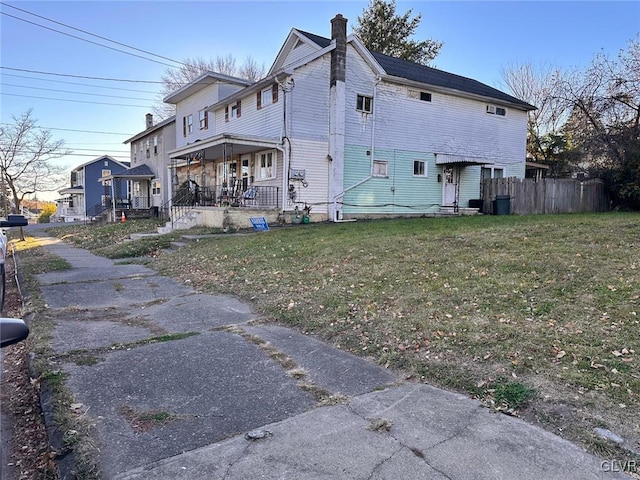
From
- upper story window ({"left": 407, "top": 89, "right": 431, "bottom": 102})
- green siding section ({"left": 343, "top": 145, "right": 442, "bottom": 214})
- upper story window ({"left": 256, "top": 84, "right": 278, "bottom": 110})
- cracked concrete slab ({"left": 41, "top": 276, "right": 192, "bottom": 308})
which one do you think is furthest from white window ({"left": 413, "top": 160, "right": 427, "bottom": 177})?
cracked concrete slab ({"left": 41, "top": 276, "right": 192, "bottom": 308})

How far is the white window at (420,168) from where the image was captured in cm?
2056

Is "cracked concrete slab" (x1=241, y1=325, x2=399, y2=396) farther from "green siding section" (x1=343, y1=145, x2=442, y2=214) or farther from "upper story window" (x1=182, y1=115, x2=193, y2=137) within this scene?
"upper story window" (x1=182, y1=115, x2=193, y2=137)

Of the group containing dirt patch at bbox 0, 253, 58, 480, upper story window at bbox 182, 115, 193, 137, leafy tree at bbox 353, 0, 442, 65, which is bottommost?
dirt patch at bbox 0, 253, 58, 480

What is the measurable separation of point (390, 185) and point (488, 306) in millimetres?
15031

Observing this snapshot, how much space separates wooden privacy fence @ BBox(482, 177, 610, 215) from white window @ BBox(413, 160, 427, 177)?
3405 millimetres

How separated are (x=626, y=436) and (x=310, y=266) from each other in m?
5.93

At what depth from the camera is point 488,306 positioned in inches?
205

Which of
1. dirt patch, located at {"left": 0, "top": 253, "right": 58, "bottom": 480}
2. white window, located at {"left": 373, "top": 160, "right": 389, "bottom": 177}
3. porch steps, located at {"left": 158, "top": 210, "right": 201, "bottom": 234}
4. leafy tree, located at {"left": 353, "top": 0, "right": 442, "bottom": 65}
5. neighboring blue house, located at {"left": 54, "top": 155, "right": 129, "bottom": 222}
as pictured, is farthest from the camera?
neighboring blue house, located at {"left": 54, "top": 155, "right": 129, "bottom": 222}

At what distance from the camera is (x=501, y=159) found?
23.2 m

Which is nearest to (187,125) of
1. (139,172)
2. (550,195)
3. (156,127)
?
(156,127)

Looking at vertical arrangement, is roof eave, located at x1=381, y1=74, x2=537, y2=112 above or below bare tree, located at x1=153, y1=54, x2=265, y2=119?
below

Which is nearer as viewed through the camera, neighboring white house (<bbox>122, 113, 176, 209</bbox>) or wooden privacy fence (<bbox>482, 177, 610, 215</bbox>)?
wooden privacy fence (<bbox>482, 177, 610, 215</bbox>)

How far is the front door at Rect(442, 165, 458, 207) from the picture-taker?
70.4 feet

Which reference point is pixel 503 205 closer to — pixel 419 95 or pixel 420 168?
pixel 420 168
